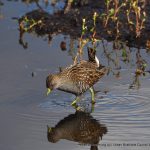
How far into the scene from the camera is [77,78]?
33.7 feet

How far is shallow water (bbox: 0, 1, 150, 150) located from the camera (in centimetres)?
870

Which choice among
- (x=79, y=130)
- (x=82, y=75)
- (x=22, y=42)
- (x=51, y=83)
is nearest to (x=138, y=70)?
(x=82, y=75)

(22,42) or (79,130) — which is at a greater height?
(22,42)

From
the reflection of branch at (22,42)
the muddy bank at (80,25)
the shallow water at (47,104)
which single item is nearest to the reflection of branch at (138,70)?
the shallow water at (47,104)

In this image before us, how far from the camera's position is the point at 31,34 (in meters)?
13.3

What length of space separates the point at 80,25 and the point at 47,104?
3.78m

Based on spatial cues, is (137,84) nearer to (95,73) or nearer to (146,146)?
(95,73)

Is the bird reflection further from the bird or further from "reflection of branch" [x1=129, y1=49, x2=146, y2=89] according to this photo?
"reflection of branch" [x1=129, y1=49, x2=146, y2=89]

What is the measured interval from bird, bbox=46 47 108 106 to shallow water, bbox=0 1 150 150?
0.59 feet

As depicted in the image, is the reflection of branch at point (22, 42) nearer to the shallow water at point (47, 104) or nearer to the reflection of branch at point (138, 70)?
the shallow water at point (47, 104)

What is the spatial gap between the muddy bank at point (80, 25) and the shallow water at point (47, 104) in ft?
1.97

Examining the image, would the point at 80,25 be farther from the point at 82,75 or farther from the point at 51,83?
the point at 51,83

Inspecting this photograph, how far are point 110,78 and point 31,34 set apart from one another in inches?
111

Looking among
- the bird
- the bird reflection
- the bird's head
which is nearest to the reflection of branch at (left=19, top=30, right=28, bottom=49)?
the bird
